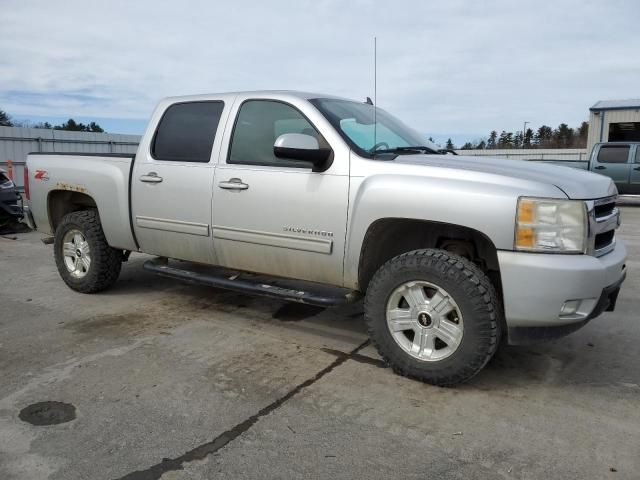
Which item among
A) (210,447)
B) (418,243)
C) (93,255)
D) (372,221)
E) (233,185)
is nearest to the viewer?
(210,447)

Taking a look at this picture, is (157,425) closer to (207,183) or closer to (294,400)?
(294,400)

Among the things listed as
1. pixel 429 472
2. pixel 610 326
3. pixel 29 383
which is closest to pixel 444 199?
pixel 429 472

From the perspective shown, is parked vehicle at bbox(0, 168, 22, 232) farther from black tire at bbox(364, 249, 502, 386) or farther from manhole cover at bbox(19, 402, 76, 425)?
black tire at bbox(364, 249, 502, 386)

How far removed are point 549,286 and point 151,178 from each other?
132 inches

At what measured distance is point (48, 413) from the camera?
3.08 m

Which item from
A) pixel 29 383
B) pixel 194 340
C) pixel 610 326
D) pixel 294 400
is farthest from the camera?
pixel 610 326

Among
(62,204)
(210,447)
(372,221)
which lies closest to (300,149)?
(372,221)

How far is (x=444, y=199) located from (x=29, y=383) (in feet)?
9.29

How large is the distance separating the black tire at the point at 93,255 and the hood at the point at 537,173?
10.3 feet

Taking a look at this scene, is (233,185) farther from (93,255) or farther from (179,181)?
(93,255)

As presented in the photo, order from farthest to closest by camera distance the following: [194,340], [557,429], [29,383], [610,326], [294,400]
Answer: [610,326] < [194,340] < [29,383] < [294,400] < [557,429]

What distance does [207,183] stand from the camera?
4426mm

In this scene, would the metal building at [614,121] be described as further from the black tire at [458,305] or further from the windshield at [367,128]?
the black tire at [458,305]

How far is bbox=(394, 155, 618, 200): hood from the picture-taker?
3.23 metres
